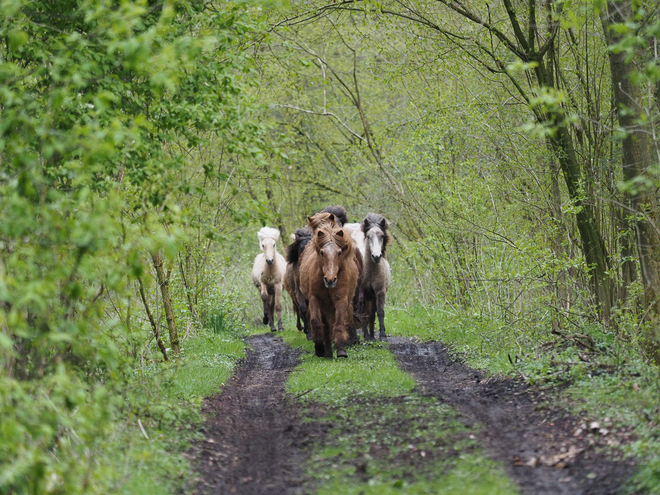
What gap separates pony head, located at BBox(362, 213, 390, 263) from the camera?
1366cm

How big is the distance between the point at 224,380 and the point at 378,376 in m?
2.37

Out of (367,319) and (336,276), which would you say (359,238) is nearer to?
(367,319)

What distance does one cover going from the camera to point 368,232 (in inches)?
550

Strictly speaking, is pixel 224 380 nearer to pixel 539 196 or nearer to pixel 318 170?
pixel 539 196

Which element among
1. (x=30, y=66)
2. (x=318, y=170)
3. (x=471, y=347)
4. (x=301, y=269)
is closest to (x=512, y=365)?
(x=471, y=347)

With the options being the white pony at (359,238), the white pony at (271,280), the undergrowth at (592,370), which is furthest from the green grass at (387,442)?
the white pony at (271,280)

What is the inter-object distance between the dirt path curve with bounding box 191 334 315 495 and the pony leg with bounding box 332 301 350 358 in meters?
1.11

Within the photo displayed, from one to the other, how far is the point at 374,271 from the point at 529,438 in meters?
8.21

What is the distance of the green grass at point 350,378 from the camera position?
8773mm

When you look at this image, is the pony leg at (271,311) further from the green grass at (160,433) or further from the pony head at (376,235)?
the green grass at (160,433)

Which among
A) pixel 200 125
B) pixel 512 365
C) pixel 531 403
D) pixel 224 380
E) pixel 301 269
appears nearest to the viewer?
pixel 200 125

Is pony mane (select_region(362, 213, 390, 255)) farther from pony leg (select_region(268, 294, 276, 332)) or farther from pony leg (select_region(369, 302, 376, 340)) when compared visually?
pony leg (select_region(268, 294, 276, 332))

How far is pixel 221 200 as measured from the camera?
46.8 feet

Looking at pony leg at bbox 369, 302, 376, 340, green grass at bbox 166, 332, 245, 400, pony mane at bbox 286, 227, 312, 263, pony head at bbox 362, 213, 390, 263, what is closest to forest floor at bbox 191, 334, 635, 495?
green grass at bbox 166, 332, 245, 400
